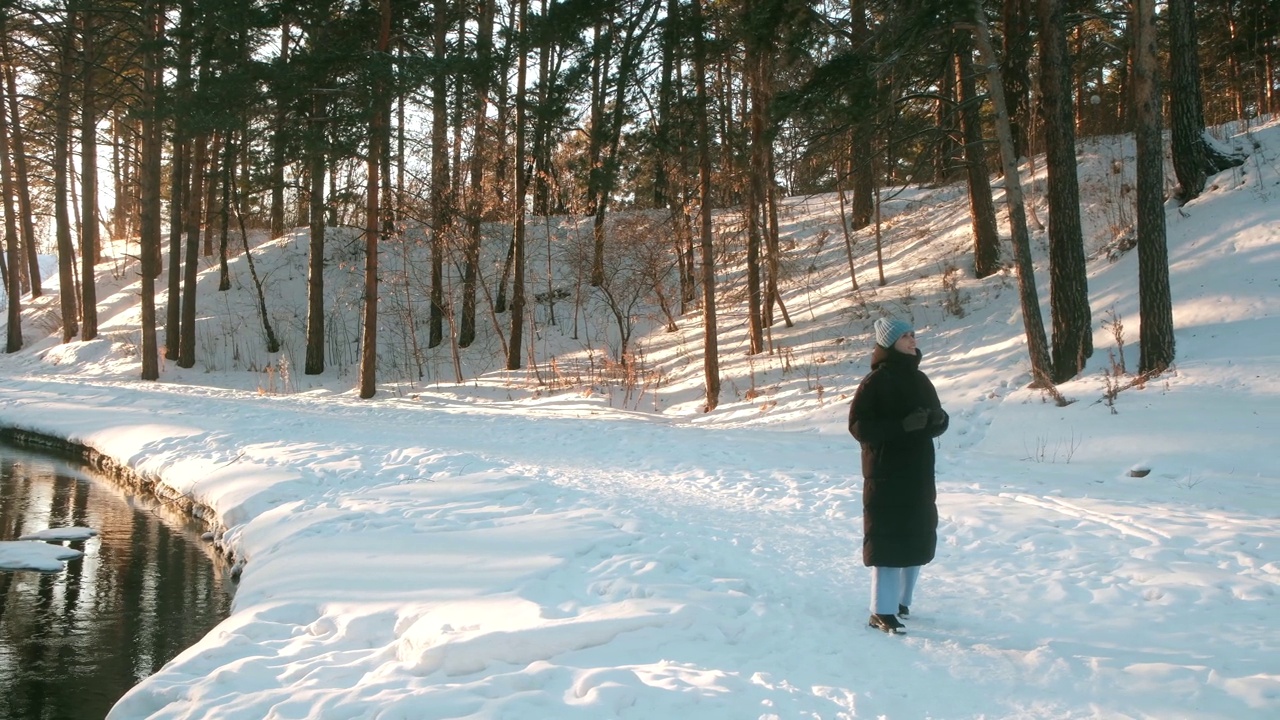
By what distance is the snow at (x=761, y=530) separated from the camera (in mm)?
4754

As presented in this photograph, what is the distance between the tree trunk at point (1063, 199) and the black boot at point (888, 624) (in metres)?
8.64

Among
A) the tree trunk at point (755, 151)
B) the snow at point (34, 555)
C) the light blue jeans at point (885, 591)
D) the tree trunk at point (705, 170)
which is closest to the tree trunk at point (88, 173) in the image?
the tree trunk at point (705, 170)

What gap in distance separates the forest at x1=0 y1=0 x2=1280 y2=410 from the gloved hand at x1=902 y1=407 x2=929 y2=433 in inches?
304

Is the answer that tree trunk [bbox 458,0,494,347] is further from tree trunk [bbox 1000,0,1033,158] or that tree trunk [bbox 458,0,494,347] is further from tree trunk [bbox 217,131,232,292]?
tree trunk [bbox 1000,0,1033,158]

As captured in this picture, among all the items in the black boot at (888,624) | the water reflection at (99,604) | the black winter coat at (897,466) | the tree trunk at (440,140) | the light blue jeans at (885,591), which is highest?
the tree trunk at (440,140)

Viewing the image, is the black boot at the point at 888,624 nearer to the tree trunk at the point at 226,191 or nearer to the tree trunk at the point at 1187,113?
the tree trunk at the point at 1187,113

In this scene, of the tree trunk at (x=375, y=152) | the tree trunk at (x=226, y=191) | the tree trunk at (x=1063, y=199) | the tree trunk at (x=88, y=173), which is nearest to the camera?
the tree trunk at (x=1063, y=199)

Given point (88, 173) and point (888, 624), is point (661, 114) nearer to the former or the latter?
point (888, 624)

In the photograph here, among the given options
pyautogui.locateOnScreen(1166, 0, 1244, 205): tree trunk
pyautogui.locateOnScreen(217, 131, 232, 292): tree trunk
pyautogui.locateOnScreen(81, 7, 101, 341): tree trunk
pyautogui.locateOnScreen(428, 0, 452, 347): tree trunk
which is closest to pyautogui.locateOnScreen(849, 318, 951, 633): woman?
pyautogui.locateOnScreen(1166, 0, 1244, 205): tree trunk

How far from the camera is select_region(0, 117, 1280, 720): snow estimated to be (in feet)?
15.6

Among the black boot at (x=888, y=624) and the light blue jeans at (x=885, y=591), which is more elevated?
the light blue jeans at (x=885, y=591)

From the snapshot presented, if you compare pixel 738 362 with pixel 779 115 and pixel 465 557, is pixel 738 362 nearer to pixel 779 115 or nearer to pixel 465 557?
pixel 779 115

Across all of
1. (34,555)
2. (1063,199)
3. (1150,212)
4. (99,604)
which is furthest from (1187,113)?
(34,555)

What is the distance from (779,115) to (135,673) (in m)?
10.8
